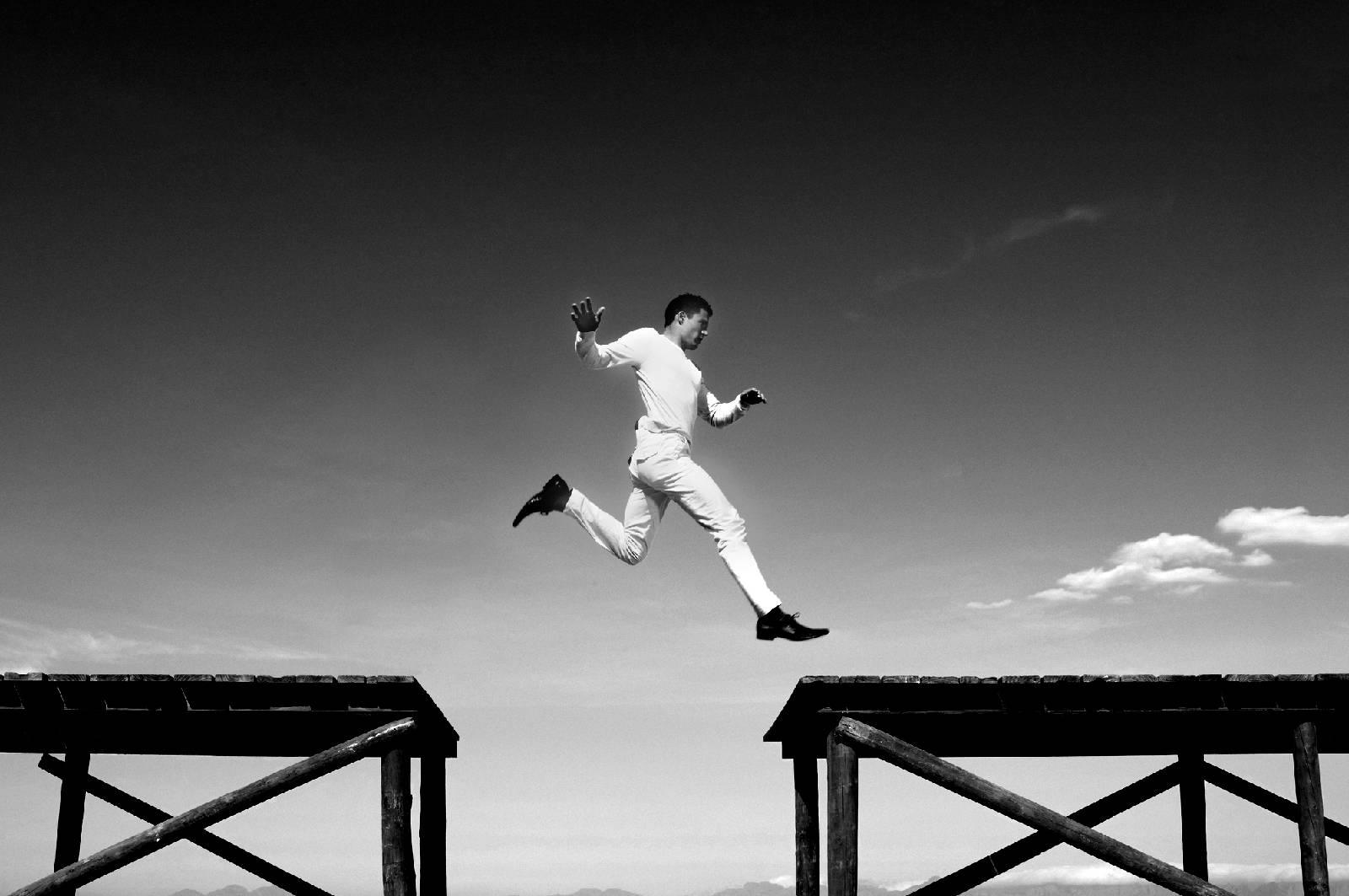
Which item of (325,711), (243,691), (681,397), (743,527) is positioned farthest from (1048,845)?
(243,691)

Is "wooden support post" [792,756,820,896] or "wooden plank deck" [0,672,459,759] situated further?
"wooden support post" [792,756,820,896]

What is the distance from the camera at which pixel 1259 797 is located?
895 cm

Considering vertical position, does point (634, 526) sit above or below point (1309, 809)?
above

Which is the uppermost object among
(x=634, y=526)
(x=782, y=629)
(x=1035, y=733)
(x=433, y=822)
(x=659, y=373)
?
(x=659, y=373)

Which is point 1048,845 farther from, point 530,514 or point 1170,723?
point 530,514

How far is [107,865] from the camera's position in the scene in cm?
657

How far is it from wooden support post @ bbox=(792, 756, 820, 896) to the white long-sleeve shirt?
2.35m

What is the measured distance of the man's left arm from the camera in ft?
27.6

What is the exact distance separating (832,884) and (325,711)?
309 cm

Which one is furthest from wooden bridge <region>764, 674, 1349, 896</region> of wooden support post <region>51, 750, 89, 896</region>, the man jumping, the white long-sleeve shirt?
wooden support post <region>51, 750, 89, 896</region>

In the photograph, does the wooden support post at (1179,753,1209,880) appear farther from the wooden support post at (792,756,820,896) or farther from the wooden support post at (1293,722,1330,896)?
the wooden support post at (792,756,820,896)

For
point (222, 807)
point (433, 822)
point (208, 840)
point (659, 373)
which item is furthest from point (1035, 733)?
point (208, 840)

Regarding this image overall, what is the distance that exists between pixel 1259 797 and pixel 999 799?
11.2 feet

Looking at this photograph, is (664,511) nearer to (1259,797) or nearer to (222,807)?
(222,807)
